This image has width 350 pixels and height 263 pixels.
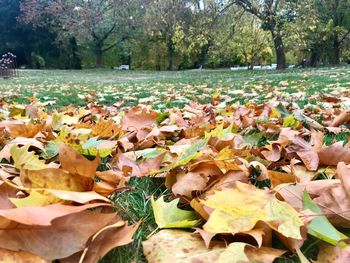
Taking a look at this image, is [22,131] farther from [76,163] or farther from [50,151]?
[76,163]

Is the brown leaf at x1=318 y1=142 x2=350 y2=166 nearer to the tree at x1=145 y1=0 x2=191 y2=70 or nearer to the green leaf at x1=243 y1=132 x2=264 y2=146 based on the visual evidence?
the green leaf at x1=243 y1=132 x2=264 y2=146

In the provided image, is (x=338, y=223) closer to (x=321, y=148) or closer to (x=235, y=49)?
(x=321, y=148)

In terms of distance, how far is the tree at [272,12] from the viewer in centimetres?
1767

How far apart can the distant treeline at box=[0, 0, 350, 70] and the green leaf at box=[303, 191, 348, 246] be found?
54.7 ft

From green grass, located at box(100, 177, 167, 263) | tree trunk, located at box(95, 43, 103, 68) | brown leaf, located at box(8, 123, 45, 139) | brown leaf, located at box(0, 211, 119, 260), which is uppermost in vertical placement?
tree trunk, located at box(95, 43, 103, 68)

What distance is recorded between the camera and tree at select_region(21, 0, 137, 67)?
28.7 m

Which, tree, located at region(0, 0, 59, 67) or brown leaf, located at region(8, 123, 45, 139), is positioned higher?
tree, located at region(0, 0, 59, 67)

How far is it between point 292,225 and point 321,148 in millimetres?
618

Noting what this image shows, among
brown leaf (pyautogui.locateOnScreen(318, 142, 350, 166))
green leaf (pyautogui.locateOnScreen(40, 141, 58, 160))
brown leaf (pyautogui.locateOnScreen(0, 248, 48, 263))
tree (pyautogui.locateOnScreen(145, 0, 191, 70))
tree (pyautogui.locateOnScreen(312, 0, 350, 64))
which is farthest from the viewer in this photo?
tree (pyautogui.locateOnScreen(312, 0, 350, 64))

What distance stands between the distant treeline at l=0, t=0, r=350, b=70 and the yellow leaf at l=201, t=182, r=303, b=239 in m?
16.6

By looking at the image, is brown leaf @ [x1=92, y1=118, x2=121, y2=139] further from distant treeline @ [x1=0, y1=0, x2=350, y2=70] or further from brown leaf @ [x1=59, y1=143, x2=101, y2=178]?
distant treeline @ [x1=0, y1=0, x2=350, y2=70]

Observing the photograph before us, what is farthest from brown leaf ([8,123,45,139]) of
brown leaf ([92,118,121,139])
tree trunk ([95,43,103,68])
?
tree trunk ([95,43,103,68])

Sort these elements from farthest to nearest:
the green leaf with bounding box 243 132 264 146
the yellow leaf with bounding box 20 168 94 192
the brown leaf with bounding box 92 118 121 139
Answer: the brown leaf with bounding box 92 118 121 139 → the green leaf with bounding box 243 132 264 146 → the yellow leaf with bounding box 20 168 94 192

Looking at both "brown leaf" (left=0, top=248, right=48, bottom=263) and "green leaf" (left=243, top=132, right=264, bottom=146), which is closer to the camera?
"brown leaf" (left=0, top=248, right=48, bottom=263)
